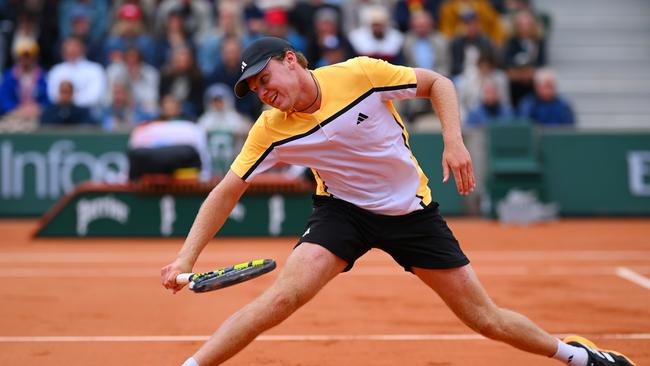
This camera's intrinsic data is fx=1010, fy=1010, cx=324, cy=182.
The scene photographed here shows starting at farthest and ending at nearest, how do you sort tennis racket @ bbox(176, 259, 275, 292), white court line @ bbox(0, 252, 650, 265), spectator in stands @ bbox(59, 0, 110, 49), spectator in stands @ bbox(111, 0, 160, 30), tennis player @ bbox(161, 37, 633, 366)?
spectator in stands @ bbox(59, 0, 110, 49) → spectator in stands @ bbox(111, 0, 160, 30) → white court line @ bbox(0, 252, 650, 265) → tennis player @ bbox(161, 37, 633, 366) → tennis racket @ bbox(176, 259, 275, 292)

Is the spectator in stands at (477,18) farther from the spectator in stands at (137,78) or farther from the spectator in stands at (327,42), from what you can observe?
the spectator in stands at (137,78)

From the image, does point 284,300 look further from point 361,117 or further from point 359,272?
point 359,272

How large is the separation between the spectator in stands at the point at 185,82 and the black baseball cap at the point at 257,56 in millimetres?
10514

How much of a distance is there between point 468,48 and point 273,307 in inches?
470

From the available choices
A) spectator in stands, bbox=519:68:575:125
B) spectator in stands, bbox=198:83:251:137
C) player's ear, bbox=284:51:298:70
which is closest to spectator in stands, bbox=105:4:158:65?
spectator in stands, bbox=198:83:251:137

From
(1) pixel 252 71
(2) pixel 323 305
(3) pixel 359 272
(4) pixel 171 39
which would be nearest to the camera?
(1) pixel 252 71

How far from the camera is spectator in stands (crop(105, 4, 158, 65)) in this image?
640 inches

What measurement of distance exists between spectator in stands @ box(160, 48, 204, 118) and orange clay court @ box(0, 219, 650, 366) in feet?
11.1

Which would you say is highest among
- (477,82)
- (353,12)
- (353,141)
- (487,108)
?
(353,12)

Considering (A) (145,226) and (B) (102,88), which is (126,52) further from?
(A) (145,226)

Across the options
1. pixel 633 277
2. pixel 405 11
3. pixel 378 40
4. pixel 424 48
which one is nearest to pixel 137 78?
pixel 378 40

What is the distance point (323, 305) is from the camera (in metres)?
8.23

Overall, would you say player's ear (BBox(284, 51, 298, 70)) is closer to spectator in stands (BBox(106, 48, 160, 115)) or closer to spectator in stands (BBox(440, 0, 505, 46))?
spectator in stands (BBox(106, 48, 160, 115))

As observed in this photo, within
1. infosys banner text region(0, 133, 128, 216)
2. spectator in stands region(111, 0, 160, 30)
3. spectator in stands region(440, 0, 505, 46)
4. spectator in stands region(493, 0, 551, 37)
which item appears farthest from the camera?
spectator in stands region(440, 0, 505, 46)
